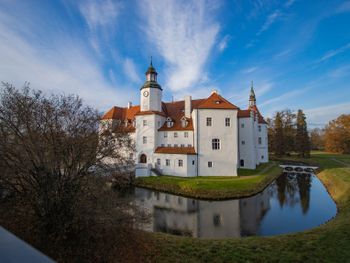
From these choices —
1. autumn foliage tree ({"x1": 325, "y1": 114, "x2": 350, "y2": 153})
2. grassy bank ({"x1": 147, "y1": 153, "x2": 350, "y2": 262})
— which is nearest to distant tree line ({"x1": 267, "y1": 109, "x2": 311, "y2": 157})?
autumn foliage tree ({"x1": 325, "y1": 114, "x2": 350, "y2": 153})

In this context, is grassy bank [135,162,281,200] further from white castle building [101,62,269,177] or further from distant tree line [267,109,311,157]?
distant tree line [267,109,311,157]

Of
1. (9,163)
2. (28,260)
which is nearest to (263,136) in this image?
(9,163)

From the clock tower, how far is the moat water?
1189cm

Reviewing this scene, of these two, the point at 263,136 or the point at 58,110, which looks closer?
the point at 58,110

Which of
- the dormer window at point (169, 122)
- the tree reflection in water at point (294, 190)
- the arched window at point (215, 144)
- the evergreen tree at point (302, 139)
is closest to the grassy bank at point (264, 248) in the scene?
the tree reflection in water at point (294, 190)

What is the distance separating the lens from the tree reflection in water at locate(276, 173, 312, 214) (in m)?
18.5

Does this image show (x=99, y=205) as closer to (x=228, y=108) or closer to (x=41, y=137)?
(x=41, y=137)

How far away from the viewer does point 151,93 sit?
29609 mm

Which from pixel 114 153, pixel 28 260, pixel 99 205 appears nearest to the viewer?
pixel 28 260

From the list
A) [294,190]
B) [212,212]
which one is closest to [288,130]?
[294,190]

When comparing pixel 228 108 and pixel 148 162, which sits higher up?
pixel 228 108

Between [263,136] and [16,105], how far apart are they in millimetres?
38833

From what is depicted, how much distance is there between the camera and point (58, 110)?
8.45m

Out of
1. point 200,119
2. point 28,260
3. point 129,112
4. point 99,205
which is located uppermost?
point 129,112
